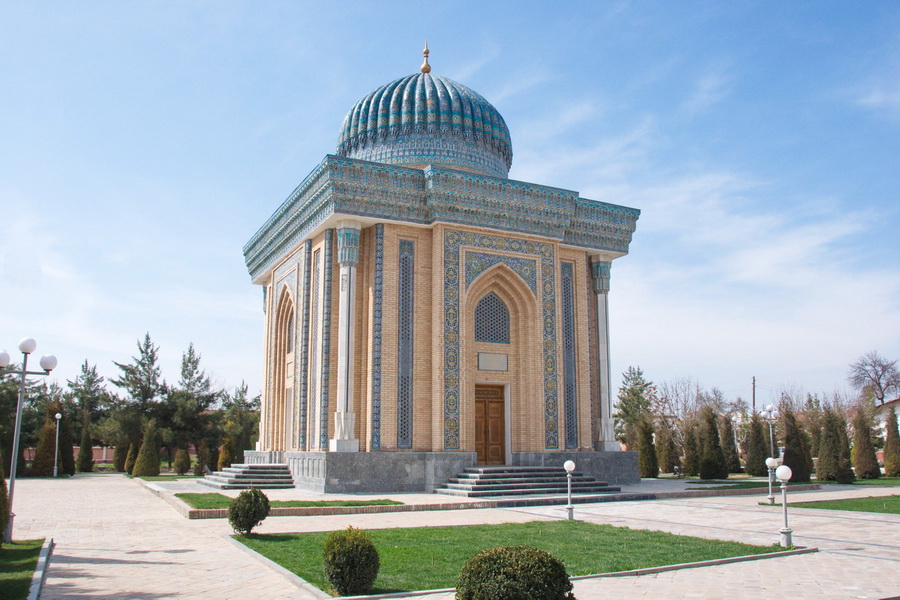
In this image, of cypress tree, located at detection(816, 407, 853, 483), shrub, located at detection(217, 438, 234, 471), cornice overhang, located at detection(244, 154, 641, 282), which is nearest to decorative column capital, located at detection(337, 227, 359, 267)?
cornice overhang, located at detection(244, 154, 641, 282)

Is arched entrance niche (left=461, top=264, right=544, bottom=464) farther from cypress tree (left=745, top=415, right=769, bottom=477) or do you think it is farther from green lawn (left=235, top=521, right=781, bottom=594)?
cypress tree (left=745, top=415, right=769, bottom=477)

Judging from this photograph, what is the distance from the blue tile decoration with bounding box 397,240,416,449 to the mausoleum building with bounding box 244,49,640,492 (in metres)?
0.03

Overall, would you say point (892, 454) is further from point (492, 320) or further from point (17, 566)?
point (17, 566)

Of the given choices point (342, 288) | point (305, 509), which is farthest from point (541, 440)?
point (305, 509)

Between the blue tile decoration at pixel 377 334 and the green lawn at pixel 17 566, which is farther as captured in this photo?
the blue tile decoration at pixel 377 334

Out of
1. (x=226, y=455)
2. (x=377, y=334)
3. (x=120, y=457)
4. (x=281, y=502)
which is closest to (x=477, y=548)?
(x=281, y=502)

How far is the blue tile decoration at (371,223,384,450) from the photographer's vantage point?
15.1m

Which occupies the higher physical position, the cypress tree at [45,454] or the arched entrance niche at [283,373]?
the arched entrance niche at [283,373]

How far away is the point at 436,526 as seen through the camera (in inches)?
380

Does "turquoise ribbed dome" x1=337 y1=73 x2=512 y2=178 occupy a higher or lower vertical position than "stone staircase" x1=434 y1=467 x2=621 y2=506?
higher

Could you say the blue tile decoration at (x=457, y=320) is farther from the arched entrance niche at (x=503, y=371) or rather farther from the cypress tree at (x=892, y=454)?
the cypress tree at (x=892, y=454)

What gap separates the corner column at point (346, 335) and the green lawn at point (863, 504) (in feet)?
26.1

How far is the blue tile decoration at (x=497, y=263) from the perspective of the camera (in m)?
16.4

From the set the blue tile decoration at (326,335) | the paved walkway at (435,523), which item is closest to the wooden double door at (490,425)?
the paved walkway at (435,523)
